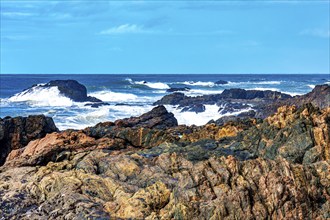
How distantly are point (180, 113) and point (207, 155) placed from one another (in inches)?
1222

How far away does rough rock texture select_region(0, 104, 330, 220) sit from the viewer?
9414 millimetres

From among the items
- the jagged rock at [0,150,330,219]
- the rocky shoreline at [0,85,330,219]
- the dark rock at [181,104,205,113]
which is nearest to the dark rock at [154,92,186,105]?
the dark rock at [181,104,205,113]

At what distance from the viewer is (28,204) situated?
417 inches

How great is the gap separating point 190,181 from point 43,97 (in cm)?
6023

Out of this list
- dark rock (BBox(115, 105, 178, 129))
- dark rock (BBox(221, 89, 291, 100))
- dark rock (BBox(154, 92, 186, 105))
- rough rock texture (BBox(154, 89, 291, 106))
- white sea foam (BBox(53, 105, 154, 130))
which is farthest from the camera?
dark rock (BBox(221, 89, 291, 100))

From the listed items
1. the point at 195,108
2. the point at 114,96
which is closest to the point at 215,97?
the point at 195,108

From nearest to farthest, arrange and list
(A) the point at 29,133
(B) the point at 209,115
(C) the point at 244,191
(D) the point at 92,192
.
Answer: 1. (C) the point at 244,191
2. (D) the point at 92,192
3. (A) the point at 29,133
4. (B) the point at 209,115

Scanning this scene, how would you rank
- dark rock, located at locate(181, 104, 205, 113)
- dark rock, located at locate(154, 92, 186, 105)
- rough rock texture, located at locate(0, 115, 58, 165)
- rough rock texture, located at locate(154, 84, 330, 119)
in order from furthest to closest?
dark rock, located at locate(154, 92, 186, 105) < dark rock, located at locate(181, 104, 205, 113) < rough rock texture, located at locate(154, 84, 330, 119) < rough rock texture, located at locate(0, 115, 58, 165)

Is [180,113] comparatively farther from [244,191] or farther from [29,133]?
[244,191]

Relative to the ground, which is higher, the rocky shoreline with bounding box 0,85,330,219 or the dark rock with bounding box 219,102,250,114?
the rocky shoreline with bounding box 0,85,330,219

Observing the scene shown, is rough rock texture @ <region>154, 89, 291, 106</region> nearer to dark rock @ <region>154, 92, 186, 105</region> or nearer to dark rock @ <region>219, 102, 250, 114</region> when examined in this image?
dark rock @ <region>154, 92, 186, 105</region>

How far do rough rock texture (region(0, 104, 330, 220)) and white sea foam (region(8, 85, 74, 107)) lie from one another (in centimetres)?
4710

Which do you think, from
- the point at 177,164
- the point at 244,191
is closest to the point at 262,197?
the point at 244,191

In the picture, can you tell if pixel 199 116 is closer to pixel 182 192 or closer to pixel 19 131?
pixel 19 131
